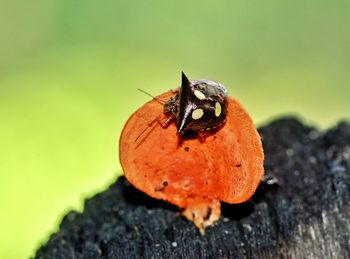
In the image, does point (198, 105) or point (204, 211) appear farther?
point (204, 211)

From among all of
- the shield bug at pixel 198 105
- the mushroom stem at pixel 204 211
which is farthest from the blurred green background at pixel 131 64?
the shield bug at pixel 198 105

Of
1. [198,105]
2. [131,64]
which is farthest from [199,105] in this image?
[131,64]

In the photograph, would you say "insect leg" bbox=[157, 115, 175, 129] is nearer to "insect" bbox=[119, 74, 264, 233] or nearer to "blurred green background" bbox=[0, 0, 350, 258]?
"insect" bbox=[119, 74, 264, 233]

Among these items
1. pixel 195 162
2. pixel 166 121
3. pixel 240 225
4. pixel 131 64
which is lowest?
pixel 131 64

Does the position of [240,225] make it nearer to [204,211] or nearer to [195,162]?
[204,211]

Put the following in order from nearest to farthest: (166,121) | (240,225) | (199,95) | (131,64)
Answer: (199,95), (166,121), (240,225), (131,64)

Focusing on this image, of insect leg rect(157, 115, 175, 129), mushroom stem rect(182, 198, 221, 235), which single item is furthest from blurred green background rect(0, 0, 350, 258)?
insect leg rect(157, 115, 175, 129)
